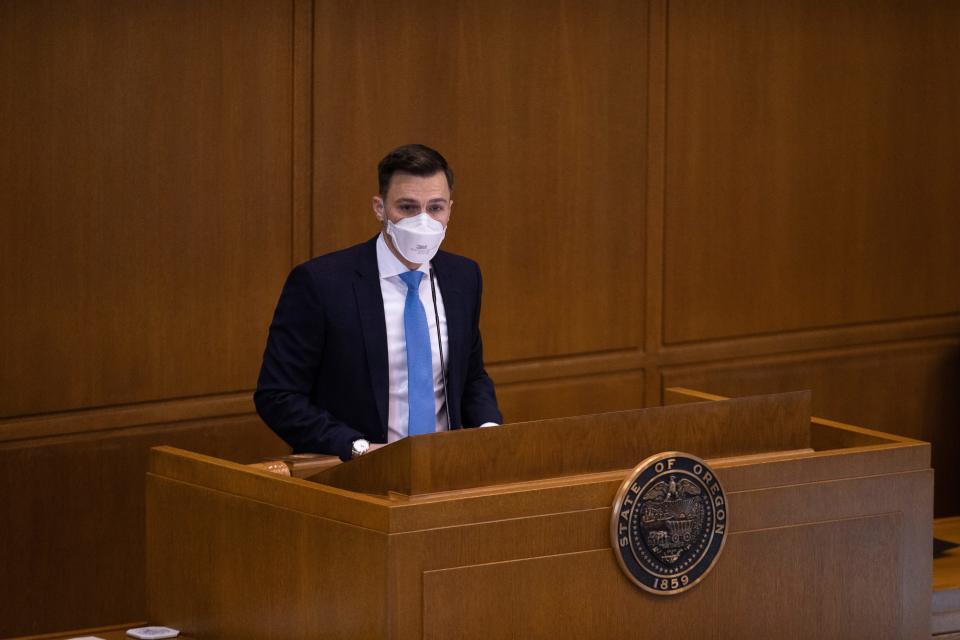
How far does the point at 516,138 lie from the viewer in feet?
19.9

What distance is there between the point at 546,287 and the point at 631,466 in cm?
279

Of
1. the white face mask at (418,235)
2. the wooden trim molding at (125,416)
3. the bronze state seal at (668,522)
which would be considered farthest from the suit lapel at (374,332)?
the wooden trim molding at (125,416)

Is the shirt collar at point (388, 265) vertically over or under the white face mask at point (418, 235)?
under

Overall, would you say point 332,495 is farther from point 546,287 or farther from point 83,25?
point 546,287

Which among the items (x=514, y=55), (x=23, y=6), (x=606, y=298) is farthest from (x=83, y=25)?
(x=606, y=298)

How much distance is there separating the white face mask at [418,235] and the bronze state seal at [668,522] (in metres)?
0.78

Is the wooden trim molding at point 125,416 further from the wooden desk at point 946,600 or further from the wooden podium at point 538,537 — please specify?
the wooden desk at point 946,600

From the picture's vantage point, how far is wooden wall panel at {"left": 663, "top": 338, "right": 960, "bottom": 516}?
22.2 ft

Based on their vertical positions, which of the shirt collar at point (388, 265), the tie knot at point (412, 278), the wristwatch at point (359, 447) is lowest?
the wristwatch at point (359, 447)

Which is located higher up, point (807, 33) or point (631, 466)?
point (807, 33)

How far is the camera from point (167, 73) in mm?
5230

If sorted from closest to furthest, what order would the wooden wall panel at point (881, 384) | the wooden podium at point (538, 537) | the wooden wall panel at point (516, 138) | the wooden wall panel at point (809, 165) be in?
the wooden podium at point (538, 537) → the wooden wall panel at point (516, 138) → the wooden wall panel at point (809, 165) → the wooden wall panel at point (881, 384)

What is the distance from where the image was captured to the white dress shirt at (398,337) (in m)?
3.91

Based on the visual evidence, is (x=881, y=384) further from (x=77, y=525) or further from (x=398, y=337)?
(x=398, y=337)
